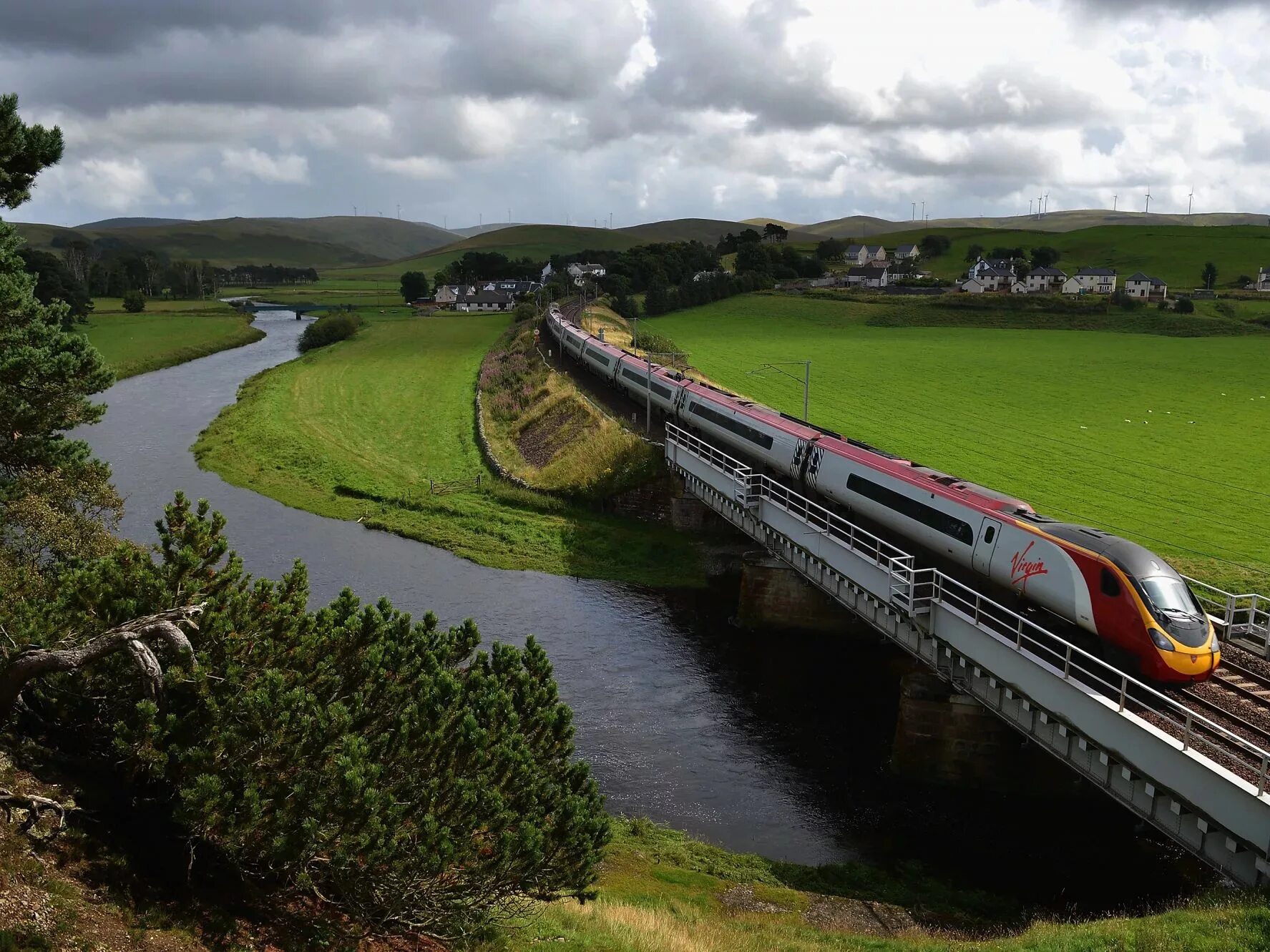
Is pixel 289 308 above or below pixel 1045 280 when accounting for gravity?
below

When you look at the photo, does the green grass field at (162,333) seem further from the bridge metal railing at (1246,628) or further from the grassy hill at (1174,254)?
the grassy hill at (1174,254)

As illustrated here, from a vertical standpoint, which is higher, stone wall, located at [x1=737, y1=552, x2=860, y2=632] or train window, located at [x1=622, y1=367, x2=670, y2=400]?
train window, located at [x1=622, y1=367, x2=670, y2=400]

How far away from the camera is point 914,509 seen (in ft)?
98.4

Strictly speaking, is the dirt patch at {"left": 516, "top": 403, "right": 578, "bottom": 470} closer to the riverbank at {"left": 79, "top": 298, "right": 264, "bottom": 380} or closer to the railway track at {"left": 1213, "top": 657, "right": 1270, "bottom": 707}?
the railway track at {"left": 1213, "top": 657, "right": 1270, "bottom": 707}

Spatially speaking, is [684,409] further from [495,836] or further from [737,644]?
[495,836]

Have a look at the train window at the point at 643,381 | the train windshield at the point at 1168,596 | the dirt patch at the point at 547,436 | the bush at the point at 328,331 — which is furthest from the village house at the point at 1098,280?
the train windshield at the point at 1168,596

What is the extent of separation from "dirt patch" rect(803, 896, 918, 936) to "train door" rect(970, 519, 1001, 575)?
989 cm

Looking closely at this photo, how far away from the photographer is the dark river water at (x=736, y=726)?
22672 millimetres

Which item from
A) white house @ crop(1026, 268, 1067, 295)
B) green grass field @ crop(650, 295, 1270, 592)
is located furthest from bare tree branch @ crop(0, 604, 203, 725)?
white house @ crop(1026, 268, 1067, 295)

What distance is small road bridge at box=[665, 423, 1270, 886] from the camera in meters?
17.3

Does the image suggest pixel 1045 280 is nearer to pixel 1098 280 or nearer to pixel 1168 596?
pixel 1098 280

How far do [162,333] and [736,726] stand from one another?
4237 inches

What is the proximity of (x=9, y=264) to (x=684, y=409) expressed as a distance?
118 ft

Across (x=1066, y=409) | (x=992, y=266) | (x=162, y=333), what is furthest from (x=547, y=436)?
(x=992, y=266)
